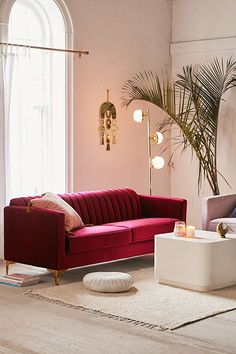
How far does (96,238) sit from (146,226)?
0.76 meters

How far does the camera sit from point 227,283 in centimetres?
654

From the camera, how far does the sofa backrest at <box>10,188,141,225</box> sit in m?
7.56

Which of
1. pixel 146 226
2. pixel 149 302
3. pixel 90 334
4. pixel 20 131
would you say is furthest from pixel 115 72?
pixel 90 334

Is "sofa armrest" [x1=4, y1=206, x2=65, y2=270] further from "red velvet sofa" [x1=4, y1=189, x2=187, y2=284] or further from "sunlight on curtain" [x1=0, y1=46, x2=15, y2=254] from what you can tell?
"sunlight on curtain" [x1=0, y1=46, x2=15, y2=254]

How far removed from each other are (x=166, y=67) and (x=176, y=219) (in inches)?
103

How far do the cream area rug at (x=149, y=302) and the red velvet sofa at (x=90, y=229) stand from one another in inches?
13.7

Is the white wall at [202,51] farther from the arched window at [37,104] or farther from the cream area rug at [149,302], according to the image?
the cream area rug at [149,302]

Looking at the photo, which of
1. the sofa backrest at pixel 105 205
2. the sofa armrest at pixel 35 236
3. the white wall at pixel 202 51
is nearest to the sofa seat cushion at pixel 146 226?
the sofa backrest at pixel 105 205

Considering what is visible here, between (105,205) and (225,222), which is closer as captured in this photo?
(225,222)

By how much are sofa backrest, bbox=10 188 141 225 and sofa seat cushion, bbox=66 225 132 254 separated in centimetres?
40

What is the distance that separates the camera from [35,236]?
6758 mm

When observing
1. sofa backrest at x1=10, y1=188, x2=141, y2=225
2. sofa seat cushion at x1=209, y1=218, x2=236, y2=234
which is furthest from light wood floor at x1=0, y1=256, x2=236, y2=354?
sofa seat cushion at x1=209, y1=218, x2=236, y2=234

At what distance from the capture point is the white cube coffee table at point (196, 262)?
20.8 feet

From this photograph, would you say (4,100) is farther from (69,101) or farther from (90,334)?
(90,334)
